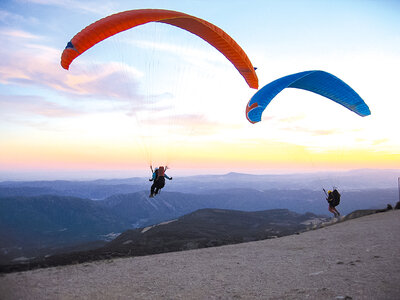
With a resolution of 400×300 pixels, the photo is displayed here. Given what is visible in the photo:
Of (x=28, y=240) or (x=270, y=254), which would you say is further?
(x=28, y=240)

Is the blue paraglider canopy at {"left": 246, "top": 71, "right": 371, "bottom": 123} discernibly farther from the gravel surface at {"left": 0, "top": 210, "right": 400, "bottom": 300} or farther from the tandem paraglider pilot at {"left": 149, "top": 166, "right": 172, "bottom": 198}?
the gravel surface at {"left": 0, "top": 210, "right": 400, "bottom": 300}

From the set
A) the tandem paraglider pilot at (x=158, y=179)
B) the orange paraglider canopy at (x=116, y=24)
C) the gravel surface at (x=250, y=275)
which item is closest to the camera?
the gravel surface at (x=250, y=275)

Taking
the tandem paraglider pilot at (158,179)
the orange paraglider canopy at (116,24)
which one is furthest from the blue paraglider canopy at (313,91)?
the tandem paraglider pilot at (158,179)

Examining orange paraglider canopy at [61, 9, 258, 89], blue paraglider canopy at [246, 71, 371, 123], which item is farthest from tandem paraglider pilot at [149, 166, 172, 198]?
orange paraglider canopy at [61, 9, 258, 89]

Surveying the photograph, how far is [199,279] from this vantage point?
1008 cm

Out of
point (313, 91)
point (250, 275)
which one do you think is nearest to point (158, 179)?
point (250, 275)

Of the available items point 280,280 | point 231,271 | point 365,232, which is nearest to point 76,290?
point 231,271

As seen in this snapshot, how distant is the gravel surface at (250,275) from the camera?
778cm

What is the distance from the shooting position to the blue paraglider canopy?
13461 millimetres

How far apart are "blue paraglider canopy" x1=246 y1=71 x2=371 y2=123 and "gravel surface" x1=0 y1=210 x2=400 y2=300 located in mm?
7587

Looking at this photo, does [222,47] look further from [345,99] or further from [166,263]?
[166,263]

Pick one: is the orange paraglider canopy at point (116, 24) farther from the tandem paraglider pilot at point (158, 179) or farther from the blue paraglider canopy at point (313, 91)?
A: the tandem paraglider pilot at point (158, 179)

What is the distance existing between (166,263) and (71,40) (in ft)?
38.1

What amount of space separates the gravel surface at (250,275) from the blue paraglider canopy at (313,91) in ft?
24.9
